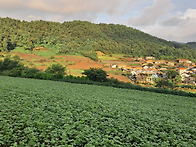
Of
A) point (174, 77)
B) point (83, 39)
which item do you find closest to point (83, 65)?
point (174, 77)

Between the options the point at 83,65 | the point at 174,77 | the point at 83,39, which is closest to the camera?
the point at 174,77

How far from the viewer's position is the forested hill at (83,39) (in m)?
69.2

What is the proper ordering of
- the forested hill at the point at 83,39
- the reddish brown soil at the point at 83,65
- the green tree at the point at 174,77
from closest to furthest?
the green tree at the point at 174,77 < the reddish brown soil at the point at 83,65 < the forested hill at the point at 83,39

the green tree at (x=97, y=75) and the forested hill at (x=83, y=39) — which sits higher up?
the forested hill at (x=83, y=39)

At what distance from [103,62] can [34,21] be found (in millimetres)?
64802

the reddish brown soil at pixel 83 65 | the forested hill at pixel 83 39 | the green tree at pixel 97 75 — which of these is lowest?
the green tree at pixel 97 75

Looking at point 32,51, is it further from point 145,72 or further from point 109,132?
point 109,132

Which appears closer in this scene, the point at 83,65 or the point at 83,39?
the point at 83,65

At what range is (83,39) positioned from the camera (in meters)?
81.6

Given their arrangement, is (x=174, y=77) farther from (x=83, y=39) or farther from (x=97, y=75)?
(x=83, y=39)

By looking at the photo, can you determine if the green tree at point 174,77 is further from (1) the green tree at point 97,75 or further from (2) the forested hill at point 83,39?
(2) the forested hill at point 83,39

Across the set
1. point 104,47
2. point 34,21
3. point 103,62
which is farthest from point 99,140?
point 34,21

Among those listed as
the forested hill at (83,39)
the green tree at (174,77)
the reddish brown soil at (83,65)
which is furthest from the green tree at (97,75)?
the forested hill at (83,39)

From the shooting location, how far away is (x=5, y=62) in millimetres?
43312
